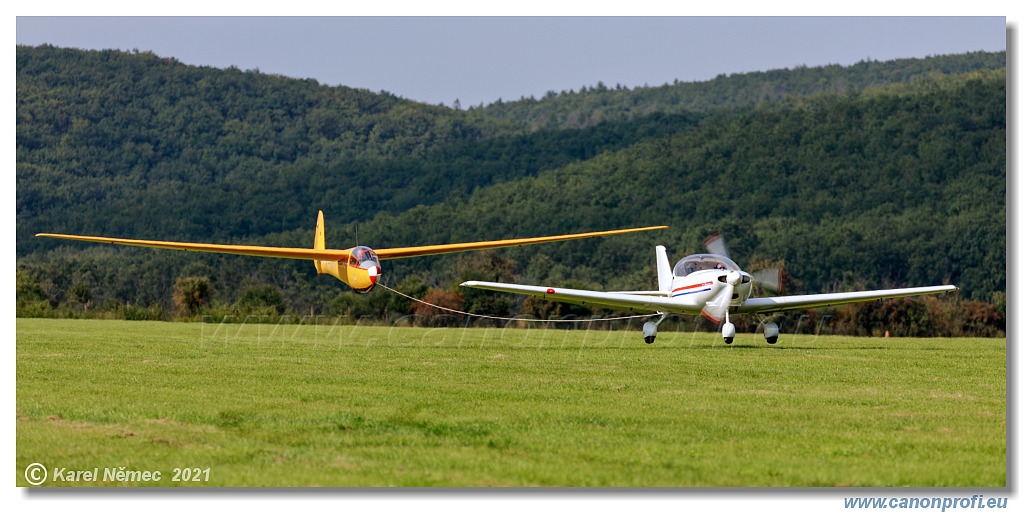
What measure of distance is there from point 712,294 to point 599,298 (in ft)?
8.06

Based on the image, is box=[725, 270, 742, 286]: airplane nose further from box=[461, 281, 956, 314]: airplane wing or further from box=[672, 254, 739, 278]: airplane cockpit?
box=[461, 281, 956, 314]: airplane wing

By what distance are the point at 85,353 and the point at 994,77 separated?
102 metres

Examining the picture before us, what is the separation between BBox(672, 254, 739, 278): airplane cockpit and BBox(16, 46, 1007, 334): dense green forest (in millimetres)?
21955

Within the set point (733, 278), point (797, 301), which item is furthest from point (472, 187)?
point (733, 278)

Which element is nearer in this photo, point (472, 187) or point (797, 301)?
point (797, 301)

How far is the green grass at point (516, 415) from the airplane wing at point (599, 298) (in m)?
1.87

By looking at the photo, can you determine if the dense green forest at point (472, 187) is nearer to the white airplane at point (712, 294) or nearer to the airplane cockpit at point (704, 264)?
the white airplane at point (712, 294)

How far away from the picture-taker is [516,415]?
13.3 m

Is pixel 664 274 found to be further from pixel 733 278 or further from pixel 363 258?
pixel 363 258

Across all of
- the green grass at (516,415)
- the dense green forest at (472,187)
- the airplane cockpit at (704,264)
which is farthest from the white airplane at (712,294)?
the dense green forest at (472,187)

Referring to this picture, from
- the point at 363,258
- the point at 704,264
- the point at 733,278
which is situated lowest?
the point at 733,278

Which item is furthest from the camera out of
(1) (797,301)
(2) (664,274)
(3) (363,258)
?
(3) (363,258)

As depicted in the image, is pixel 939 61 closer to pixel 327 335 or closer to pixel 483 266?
pixel 483 266

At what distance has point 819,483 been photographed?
9695 mm
